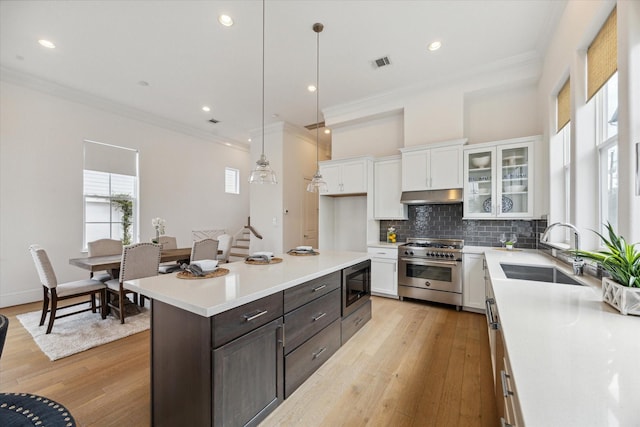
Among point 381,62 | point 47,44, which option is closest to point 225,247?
point 47,44

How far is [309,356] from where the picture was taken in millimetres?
2088

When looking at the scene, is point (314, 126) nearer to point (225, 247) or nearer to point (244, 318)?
point (225, 247)

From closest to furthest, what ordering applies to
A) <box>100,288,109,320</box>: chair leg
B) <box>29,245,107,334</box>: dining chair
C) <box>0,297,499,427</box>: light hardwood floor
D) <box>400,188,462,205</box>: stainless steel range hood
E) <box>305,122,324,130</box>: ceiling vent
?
<box>0,297,499,427</box>: light hardwood floor → <box>29,245,107,334</box>: dining chair → <box>100,288,109,320</box>: chair leg → <box>400,188,462,205</box>: stainless steel range hood → <box>305,122,324,130</box>: ceiling vent

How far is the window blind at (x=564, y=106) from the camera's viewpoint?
2589mm

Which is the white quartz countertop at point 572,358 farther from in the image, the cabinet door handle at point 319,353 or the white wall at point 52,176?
the white wall at point 52,176

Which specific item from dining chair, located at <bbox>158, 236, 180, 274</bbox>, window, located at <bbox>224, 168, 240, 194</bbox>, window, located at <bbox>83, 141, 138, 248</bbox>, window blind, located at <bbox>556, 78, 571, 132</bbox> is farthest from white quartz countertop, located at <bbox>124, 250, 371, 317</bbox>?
window, located at <bbox>224, 168, 240, 194</bbox>

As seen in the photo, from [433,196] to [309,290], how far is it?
104 inches

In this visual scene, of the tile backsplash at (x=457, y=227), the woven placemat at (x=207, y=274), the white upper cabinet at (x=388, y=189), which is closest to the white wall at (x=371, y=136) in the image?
the white upper cabinet at (x=388, y=189)

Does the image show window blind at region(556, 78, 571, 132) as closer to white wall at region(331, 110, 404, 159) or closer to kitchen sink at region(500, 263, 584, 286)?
kitchen sink at region(500, 263, 584, 286)

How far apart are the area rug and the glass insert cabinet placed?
4.17m

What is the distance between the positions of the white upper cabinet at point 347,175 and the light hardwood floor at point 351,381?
239cm

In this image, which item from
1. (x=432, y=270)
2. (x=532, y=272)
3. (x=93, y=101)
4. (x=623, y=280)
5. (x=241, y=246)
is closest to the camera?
(x=623, y=280)

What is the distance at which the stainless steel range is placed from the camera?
358cm

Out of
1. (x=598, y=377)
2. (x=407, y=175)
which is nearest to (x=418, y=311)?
(x=407, y=175)
